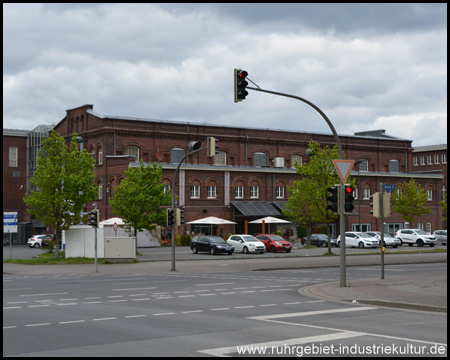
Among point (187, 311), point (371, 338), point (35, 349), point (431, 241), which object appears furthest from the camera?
point (431, 241)

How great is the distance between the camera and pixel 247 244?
52.6 metres

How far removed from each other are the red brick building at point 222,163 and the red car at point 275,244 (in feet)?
43.1

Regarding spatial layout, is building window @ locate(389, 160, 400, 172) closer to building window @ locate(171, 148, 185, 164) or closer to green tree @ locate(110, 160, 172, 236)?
building window @ locate(171, 148, 185, 164)

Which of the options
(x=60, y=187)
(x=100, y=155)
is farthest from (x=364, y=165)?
(x=60, y=187)

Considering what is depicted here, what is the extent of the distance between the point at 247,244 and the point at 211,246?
3500 mm

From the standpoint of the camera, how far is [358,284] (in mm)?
23297

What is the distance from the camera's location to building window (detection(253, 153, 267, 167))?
3231 inches

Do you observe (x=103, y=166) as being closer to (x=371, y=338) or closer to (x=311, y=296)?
(x=311, y=296)

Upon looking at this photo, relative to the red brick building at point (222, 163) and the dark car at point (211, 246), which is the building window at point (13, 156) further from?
the dark car at point (211, 246)

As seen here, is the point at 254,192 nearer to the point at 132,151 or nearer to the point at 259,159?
the point at 259,159

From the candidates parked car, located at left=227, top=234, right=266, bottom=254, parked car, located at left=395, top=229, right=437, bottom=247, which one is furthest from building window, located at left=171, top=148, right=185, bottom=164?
parked car, located at left=395, top=229, right=437, bottom=247

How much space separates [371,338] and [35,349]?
18.5ft

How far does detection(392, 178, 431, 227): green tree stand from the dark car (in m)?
31.8

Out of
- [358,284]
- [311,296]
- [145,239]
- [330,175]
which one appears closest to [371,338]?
[311,296]
